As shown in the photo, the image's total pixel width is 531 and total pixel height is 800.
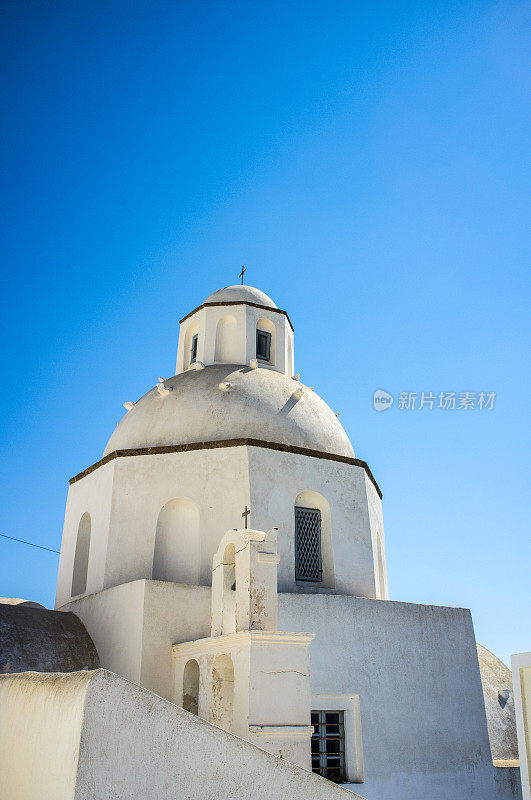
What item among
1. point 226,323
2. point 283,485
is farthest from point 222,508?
point 226,323

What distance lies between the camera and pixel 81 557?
14250mm

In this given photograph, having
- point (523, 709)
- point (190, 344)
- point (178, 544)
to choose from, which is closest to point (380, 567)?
point (178, 544)

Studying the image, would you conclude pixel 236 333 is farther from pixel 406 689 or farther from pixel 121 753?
pixel 121 753

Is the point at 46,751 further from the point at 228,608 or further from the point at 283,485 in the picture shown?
the point at 283,485

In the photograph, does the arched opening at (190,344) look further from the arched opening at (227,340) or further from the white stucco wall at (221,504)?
the white stucco wall at (221,504)

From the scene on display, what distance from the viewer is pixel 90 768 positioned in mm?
5012

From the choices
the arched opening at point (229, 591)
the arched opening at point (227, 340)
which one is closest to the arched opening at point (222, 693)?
the arched opening at point (229, 591)

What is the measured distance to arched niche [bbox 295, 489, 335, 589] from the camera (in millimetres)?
13172

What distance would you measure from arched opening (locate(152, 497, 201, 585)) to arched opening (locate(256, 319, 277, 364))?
510 cm

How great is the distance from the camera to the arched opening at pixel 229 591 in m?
9.80

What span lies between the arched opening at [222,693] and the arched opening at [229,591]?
0.44 m

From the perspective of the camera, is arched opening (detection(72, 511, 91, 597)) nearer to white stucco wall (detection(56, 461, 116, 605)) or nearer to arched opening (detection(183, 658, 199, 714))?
white stucco wall (detection(56, 461, 116, 605))

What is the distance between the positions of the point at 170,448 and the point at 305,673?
5823 millimetres

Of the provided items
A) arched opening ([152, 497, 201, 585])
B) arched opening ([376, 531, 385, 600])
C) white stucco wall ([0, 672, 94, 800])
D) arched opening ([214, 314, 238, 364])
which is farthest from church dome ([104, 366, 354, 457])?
white stucco wall ([0, 672, 94, 800])
